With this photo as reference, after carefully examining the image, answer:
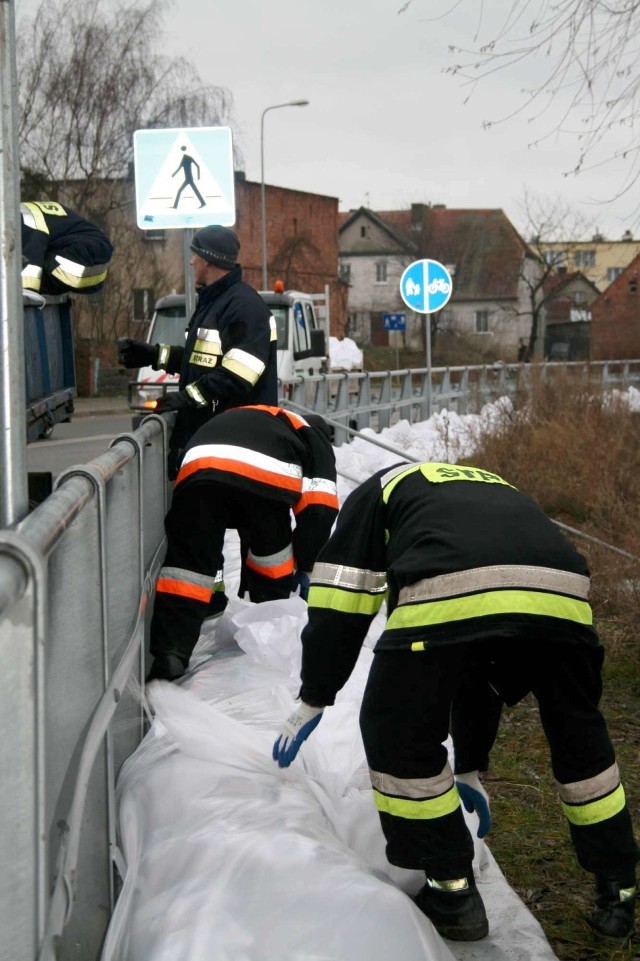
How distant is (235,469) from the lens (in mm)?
4133

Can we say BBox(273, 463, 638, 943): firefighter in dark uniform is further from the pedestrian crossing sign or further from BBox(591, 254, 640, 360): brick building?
BBox(591, 254, 640, 360): brick building

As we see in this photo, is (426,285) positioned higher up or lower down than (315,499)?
higher up

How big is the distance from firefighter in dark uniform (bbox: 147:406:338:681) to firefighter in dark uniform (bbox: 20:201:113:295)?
4.42 ft

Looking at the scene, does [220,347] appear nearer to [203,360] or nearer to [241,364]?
[203,360]

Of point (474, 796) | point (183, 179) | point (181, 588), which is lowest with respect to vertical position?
point (474, 796)

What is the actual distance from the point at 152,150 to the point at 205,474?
3.36 m

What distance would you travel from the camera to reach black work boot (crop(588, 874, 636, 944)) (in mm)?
2881

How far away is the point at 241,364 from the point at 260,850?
2.93 meters

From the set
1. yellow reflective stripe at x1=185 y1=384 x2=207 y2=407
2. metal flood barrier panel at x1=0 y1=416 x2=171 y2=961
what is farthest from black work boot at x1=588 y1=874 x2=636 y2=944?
yellow reflective stripe at x1=185 y1=384 x2=207 y2=407

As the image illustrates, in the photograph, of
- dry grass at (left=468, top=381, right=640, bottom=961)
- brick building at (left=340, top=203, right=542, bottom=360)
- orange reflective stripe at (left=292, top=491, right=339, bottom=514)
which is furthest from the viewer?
brick building at (left=340, top=203, right=542, bottom=360)

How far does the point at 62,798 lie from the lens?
201 cm

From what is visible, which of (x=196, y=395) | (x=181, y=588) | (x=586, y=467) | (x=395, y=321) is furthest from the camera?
(x=395, y=321)

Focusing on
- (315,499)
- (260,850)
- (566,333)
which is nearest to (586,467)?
(315,499)

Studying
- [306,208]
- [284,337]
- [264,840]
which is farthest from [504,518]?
[306,208]
